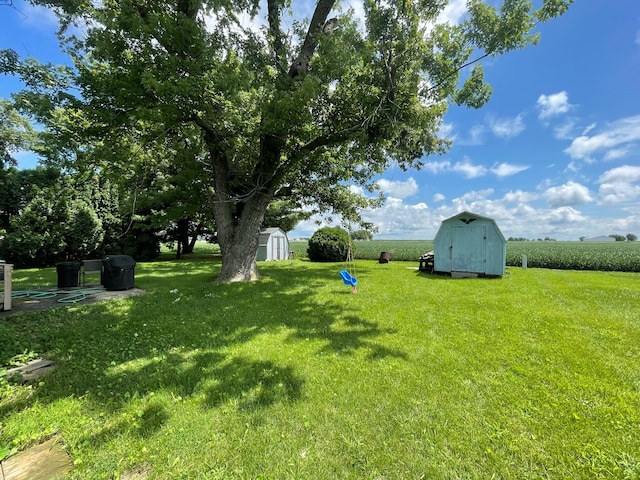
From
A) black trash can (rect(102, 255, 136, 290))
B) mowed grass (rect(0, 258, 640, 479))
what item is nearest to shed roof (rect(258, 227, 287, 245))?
black trash can (rect(102, 255, 136, 290))

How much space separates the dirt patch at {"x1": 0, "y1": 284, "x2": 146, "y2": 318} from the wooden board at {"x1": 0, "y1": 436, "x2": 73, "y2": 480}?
15.6 ft

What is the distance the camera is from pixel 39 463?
2068mm

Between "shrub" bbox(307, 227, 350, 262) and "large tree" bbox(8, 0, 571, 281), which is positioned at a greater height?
"large tree" bbox(8, 0, 571, 281)

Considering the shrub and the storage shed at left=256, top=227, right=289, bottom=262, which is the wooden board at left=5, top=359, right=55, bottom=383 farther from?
the shrub

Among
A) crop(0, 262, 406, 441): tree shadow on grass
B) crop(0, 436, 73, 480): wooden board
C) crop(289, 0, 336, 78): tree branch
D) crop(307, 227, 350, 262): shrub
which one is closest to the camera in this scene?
crop(0, 436, 73, 480): wooden board

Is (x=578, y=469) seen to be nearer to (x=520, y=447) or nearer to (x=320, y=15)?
(x=520, y=447)

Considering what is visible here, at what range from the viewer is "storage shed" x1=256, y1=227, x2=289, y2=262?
19.6 m

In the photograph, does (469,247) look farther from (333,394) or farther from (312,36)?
(333,394)

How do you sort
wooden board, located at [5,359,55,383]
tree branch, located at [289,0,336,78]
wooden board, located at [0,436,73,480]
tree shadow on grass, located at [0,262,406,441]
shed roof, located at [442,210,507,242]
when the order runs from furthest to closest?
shed roof, located at [442,210,507,242]
tree branch, located at [289,0,336,78]
wooden board, located at [5,359,55,383]
tree shadow on grass, located at [0,262,406,441]
wooden board, located at [0,436,73,480]

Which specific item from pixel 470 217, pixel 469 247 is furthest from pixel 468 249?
pixel 470 217

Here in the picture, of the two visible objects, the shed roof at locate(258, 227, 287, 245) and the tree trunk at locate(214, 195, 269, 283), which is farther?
the shed roof at locate(258, 227, 287, 245)

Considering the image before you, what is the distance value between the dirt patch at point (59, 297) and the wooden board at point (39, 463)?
187 inches

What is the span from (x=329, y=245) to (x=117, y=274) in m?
12.3

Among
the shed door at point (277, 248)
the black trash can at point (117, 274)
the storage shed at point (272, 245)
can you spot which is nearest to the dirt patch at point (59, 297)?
the black trash can at point (117, 274)
